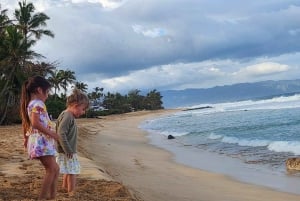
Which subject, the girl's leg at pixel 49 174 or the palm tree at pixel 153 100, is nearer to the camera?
the girl's leg at pixel 49 174

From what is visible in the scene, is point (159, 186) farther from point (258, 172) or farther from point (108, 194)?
point (258, 172)

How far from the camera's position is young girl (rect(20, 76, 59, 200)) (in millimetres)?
4848

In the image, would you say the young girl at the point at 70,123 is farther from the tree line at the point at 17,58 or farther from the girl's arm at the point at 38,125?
the tree line at the point at 17,58

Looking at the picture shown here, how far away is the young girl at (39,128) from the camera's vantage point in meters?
4.85

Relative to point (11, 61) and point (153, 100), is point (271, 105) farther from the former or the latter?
point (153, 100)

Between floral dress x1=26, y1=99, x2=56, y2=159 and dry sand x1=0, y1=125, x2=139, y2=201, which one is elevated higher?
floral dress x1=26, y1=99, x2=56, y2=159

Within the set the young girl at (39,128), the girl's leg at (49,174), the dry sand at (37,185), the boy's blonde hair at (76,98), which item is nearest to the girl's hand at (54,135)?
the young girl at (39,128)

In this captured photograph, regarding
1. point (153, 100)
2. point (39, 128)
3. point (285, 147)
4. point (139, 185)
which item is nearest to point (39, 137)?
point (39, 128)

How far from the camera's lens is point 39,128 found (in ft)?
15.7

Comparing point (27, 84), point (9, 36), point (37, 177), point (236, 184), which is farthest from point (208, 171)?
point (9, 36)

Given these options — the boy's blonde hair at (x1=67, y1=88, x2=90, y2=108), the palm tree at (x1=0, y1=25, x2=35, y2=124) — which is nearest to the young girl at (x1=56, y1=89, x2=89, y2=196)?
the boy's blonde hair at (x1=67, y1=88, x2=90, y2=108)

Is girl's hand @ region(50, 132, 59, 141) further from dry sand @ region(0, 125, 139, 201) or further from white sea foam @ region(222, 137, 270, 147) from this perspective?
white sea foam @ region(222, 137, 270, 147)

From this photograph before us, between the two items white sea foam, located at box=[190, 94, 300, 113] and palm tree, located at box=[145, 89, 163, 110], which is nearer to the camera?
white sea foam, located at box=[190, 94, 300, 113]

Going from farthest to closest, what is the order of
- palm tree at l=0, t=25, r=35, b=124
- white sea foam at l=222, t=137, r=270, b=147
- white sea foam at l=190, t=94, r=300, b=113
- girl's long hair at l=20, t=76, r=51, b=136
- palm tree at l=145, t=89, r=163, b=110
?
palm tree at l=145, t=89, r=163, b=110, white sea foam at l=190, t=94, r=300, b=113, palm tree at l=0, t=25, r=35, b=124, white sea foam at l=222, t=137, r=270, b=147, girl's long hair at l=20, t=76, r=51, b=136
